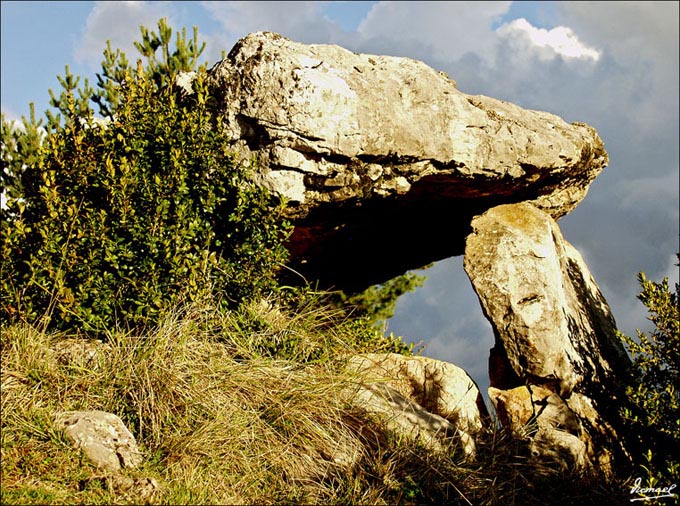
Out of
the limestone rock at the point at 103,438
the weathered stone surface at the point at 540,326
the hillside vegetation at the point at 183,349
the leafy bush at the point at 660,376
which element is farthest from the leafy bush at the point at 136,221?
the leafy bush at the point at 660,376

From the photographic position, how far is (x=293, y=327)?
308 inches

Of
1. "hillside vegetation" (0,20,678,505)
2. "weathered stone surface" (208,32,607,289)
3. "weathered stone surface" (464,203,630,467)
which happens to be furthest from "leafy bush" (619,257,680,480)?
"weathered stone surface" (208,32,607,289)

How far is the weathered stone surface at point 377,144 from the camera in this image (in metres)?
7.78

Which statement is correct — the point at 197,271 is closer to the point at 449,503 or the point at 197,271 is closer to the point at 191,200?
the point at 191,200

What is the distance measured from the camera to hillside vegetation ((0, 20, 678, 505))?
237 inches

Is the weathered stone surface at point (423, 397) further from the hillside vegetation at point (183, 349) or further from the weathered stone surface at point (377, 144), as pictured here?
the weathered stone surface at point (377, 144)

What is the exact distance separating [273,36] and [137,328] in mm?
3434

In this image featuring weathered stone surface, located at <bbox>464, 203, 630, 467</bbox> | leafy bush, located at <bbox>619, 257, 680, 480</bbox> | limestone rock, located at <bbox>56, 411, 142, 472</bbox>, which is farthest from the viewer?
weathered stone surface, located at <bbox>464, 203, 630, 467</bbox>

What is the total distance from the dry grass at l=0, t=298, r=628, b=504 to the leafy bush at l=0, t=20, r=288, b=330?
38cm

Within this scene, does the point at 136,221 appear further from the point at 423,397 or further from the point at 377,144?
the point at 423,397

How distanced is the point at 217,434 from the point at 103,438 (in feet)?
2.98

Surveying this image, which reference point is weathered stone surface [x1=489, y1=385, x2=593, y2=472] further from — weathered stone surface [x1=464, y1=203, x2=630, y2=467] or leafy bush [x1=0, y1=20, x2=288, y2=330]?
leafy bush [x1=0, y1=20, x2=288, y2=330]

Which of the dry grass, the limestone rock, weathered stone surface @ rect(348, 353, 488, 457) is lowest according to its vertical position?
the limestone rock

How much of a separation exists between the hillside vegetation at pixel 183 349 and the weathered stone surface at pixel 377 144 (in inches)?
17.7
